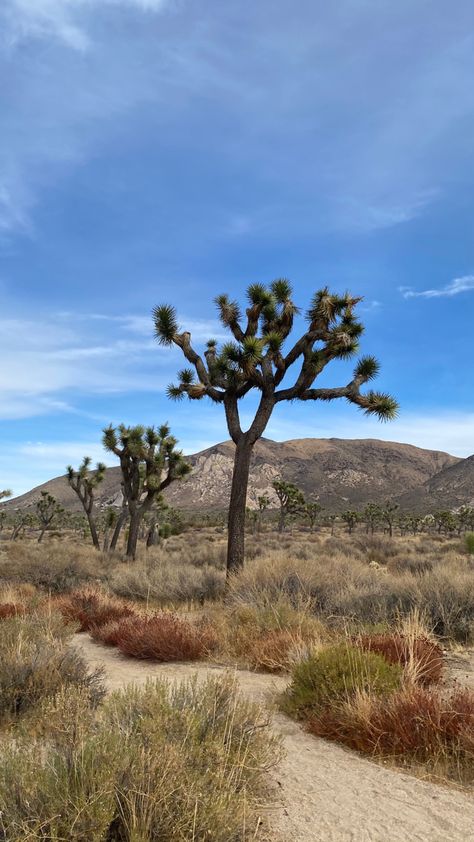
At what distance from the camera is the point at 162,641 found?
8.16 m

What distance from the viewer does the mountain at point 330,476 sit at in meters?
120

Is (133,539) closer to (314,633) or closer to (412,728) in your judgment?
(314,633)

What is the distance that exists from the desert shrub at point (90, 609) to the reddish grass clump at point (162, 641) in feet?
5.40

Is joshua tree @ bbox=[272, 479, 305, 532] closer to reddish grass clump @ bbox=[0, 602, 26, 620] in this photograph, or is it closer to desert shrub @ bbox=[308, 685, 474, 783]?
reddish grass clump @ bbox=[0, 602, 26, 620]

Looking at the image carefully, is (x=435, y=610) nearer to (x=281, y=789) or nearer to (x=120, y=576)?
(x=281, y=789)

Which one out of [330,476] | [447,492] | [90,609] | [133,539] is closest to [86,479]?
[133,539]

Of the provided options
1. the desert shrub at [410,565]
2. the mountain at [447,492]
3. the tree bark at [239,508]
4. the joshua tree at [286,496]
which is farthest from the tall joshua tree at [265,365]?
the mountain at [447,492]

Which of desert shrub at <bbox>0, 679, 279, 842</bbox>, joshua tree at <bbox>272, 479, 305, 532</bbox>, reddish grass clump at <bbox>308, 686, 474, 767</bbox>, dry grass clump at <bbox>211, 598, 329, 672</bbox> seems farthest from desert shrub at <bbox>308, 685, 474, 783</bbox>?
joshua tree at <bbox>272, 479, 305, 532</bbox>

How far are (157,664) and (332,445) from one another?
589ft

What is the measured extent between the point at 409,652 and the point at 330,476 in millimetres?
148744

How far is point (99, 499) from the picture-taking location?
514 ft

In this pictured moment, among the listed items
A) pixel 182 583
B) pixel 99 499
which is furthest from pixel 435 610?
pixel 99 499

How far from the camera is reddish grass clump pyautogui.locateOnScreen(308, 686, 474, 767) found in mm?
4637

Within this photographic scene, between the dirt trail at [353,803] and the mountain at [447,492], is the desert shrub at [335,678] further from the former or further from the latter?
the mountain at [447,492]
